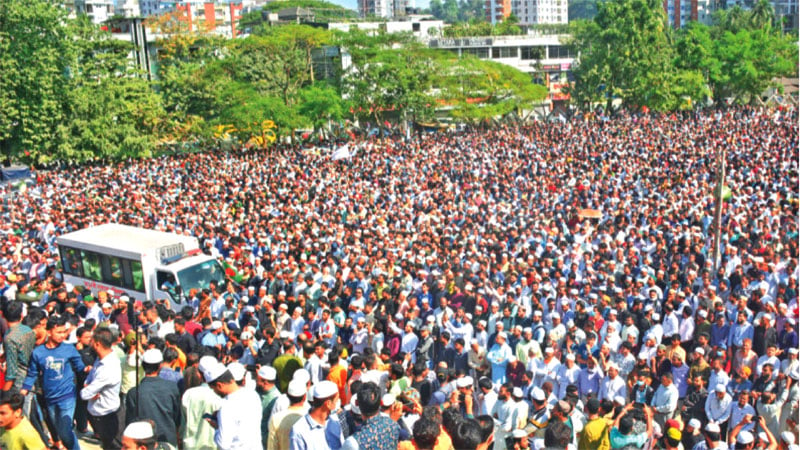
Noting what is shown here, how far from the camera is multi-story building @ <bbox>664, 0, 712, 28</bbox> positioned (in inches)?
4190

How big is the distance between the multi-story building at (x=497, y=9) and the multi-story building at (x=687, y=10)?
82.7 feet

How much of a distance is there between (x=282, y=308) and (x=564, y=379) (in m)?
3.44

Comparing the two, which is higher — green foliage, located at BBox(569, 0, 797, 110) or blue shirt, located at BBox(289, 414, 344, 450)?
green foliage, located at BBox(569, 0, 797, 110)

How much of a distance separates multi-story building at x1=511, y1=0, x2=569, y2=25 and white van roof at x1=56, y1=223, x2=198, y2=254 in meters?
121

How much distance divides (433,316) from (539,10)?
125994 millimetres

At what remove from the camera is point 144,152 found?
2944cm

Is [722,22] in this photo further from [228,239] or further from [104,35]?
[228,239]

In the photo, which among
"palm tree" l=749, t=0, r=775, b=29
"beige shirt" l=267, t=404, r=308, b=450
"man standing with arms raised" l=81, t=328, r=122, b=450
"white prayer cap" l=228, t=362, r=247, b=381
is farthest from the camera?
"palm tree" l=749, t=0, r=775, b=29

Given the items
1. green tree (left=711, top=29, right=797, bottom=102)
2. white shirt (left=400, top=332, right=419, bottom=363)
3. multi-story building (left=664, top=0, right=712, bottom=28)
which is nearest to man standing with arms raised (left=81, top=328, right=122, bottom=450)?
white shirt (left=400, top=332, right=419, bottom=363)

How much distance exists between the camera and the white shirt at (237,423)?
4.31 m

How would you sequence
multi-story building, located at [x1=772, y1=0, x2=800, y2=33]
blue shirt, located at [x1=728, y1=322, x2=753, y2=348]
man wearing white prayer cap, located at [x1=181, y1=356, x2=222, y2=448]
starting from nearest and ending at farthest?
1. man wearing white prayer cap, located at [x1=181, y1=356, x2=222, y2=448]
2. blue shirt, located at [x1=728, y1=322, x2=753, y2=348]
3. multi-story building, located at [x1=772, y1=0, x2=800, y2=33]

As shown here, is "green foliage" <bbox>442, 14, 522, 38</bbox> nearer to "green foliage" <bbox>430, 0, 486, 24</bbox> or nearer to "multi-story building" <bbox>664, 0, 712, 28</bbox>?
"multi-story building" <bbox>664, 0, 712, 28</bbox>

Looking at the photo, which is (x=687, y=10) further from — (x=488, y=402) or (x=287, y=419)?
(x=287, y=419)

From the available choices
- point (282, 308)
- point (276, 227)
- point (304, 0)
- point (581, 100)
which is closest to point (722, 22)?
point (581, 100)
